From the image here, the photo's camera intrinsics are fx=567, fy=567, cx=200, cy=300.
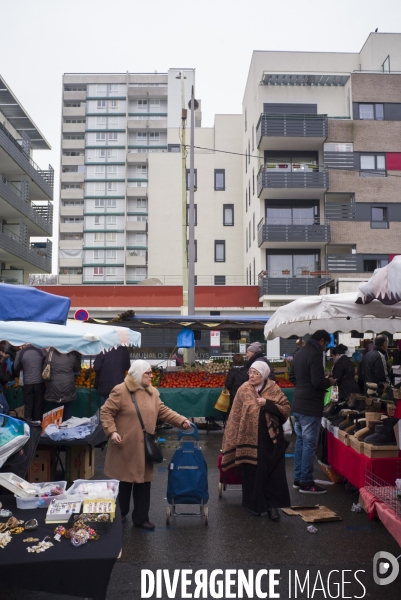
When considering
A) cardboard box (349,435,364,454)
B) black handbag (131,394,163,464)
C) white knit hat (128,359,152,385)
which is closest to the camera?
black handbag (131,394,163,464)

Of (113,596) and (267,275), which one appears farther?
(267,275)

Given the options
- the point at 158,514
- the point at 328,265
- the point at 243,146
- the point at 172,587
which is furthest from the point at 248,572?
the point at 243,146

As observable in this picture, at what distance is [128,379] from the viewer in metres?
6.25

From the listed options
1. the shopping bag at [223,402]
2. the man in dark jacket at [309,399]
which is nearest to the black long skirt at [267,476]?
the man in dark jacket at [309,399]

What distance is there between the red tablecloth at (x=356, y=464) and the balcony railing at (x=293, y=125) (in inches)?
1145

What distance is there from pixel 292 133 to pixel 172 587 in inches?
1302

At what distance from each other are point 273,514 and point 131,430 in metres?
2.06

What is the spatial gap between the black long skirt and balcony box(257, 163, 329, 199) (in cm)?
2944

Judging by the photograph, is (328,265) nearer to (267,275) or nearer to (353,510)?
(267,275)

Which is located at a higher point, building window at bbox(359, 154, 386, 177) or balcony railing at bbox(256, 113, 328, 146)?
balcony railing at bbox(256, 113, 328, 146)

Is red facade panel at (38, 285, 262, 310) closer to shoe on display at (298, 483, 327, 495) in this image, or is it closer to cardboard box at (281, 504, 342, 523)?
shoe on display at (298, 483, 327, 495)

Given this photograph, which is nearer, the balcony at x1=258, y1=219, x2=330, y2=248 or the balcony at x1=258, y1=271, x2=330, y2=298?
the balcony at x1=258, y1=219, x2=330, y2=248

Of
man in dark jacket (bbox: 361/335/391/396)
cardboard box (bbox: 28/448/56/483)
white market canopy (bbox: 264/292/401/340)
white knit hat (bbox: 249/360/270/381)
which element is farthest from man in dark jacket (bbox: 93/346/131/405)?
white knit hat (bbox: 249/360/270/381)

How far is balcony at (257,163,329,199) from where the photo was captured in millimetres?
34656
